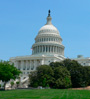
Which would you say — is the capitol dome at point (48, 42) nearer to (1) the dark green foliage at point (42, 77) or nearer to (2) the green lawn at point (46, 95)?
(1) the dark green foliage at point (42, 77)

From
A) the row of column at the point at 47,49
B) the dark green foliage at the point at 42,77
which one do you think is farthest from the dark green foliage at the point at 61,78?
the row of column at the point at 47,49

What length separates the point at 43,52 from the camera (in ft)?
429

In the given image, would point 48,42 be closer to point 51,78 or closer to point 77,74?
point 77,74

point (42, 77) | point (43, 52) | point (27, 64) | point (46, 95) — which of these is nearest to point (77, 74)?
point (42, 77)

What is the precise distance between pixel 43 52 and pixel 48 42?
7534 mm

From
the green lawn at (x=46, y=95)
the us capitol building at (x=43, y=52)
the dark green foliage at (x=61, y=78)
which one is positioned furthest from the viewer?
the us capitol building at (x=43, y=52)

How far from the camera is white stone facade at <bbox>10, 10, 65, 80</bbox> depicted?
117312mm

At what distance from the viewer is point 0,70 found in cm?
6844

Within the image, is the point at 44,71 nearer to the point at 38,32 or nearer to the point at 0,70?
the point at 0,70

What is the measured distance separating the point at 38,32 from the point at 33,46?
42.2ft

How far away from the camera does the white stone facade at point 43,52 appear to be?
117 m

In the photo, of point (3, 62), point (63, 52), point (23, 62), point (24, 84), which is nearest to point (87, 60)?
point (63, 52)

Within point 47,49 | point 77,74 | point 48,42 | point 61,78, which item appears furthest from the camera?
point 48,42

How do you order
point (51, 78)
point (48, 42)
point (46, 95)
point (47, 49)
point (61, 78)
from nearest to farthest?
point (46, 95) < point (61, 78) < point (51, 78) < point (47, 49) < point (48, 42)
